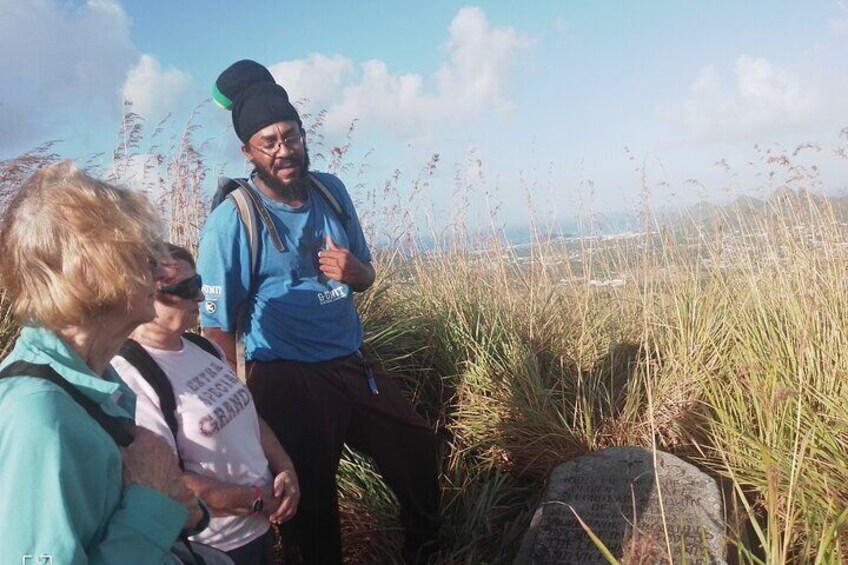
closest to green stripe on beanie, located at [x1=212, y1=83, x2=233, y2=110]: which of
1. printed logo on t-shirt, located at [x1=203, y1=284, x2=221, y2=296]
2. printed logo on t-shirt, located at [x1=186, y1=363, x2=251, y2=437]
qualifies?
printed logo on t-shirt, located at [x1=203, y1=284, x2=221, y2=296]

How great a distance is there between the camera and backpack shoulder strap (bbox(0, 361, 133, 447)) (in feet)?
4.16

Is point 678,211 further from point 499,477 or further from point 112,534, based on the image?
point 112,534

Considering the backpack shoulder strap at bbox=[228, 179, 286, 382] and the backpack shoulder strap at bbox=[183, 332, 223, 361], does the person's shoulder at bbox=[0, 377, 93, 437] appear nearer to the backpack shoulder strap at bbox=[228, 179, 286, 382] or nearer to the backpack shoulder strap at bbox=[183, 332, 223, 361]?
the backpack shoulder strap at bbox=[183, 332, 223, 361]

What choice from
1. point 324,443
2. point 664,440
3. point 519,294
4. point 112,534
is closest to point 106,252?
point 112,534

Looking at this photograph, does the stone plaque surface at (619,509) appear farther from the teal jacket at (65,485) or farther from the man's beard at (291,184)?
the teal jacket at (65,485)

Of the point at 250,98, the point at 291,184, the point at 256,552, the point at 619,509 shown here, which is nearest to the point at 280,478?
the point at 256,552

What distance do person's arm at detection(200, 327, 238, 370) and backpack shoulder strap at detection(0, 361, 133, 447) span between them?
138cm

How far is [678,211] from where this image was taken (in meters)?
5.40

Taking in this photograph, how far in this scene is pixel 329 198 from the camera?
3113mm

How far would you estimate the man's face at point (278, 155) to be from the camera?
9.57ft

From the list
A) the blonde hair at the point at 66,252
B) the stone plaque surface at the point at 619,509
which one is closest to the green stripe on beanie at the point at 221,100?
the blonde hair at the point at 66,252


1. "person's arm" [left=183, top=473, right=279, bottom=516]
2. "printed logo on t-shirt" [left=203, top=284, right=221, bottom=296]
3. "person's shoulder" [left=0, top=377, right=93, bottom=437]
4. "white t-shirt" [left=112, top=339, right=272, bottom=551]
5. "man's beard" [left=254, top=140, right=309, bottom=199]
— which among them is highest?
"man's beard" [left=254, top=140, right=309, bottom=199]

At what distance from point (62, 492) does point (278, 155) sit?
1.96 m

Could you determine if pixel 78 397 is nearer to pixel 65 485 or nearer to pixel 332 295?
pixel 65 485
